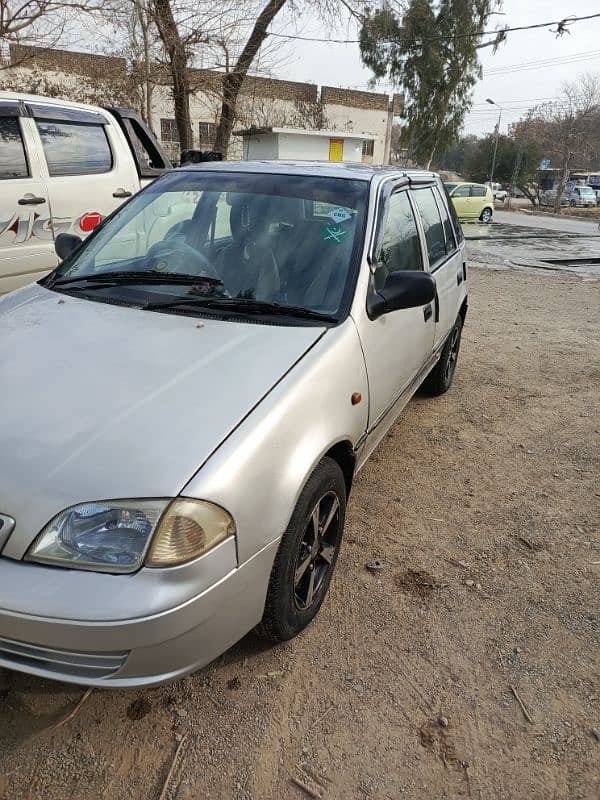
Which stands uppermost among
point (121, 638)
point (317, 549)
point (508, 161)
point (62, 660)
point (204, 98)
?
point (204, 98)

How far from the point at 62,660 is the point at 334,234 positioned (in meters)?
2.05

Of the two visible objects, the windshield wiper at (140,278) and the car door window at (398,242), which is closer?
the windshield wiper at (140,278)

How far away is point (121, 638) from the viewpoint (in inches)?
62.7

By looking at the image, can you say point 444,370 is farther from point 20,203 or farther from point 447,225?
point 20,203

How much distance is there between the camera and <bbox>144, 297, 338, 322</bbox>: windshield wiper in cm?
249

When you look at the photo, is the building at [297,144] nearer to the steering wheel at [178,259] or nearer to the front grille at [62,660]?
the steering wheel at [178,259]

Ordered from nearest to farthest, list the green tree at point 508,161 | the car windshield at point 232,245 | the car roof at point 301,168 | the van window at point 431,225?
1. the car windshield at point 232,245
2. the car roof at point 301,168
3. the van window at point 431,225
4. the green tree at point 508,161

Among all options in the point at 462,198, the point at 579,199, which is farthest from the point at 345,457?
the point at 579,199

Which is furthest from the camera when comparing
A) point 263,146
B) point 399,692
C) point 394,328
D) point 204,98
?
point 263,146

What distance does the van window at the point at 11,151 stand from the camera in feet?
16.7

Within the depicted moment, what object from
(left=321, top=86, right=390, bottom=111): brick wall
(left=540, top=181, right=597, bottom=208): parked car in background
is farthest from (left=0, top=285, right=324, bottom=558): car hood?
(left=540, top=181, right=597, bottom=208): parked car in background

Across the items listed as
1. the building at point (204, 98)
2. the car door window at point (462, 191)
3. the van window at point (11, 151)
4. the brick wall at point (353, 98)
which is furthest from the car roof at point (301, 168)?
the brick wall at point (353, 98)

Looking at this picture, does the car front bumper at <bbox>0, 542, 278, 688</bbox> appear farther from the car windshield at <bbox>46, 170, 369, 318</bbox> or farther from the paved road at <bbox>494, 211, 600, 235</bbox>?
the paved road at <bbox>494, 211, 600, 235</bbox>

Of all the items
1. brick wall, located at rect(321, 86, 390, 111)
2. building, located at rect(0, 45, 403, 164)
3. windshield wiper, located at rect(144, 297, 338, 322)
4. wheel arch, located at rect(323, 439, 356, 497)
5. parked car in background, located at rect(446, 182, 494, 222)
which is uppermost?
brick wall, located at rect(321, 86, 390, 111)
